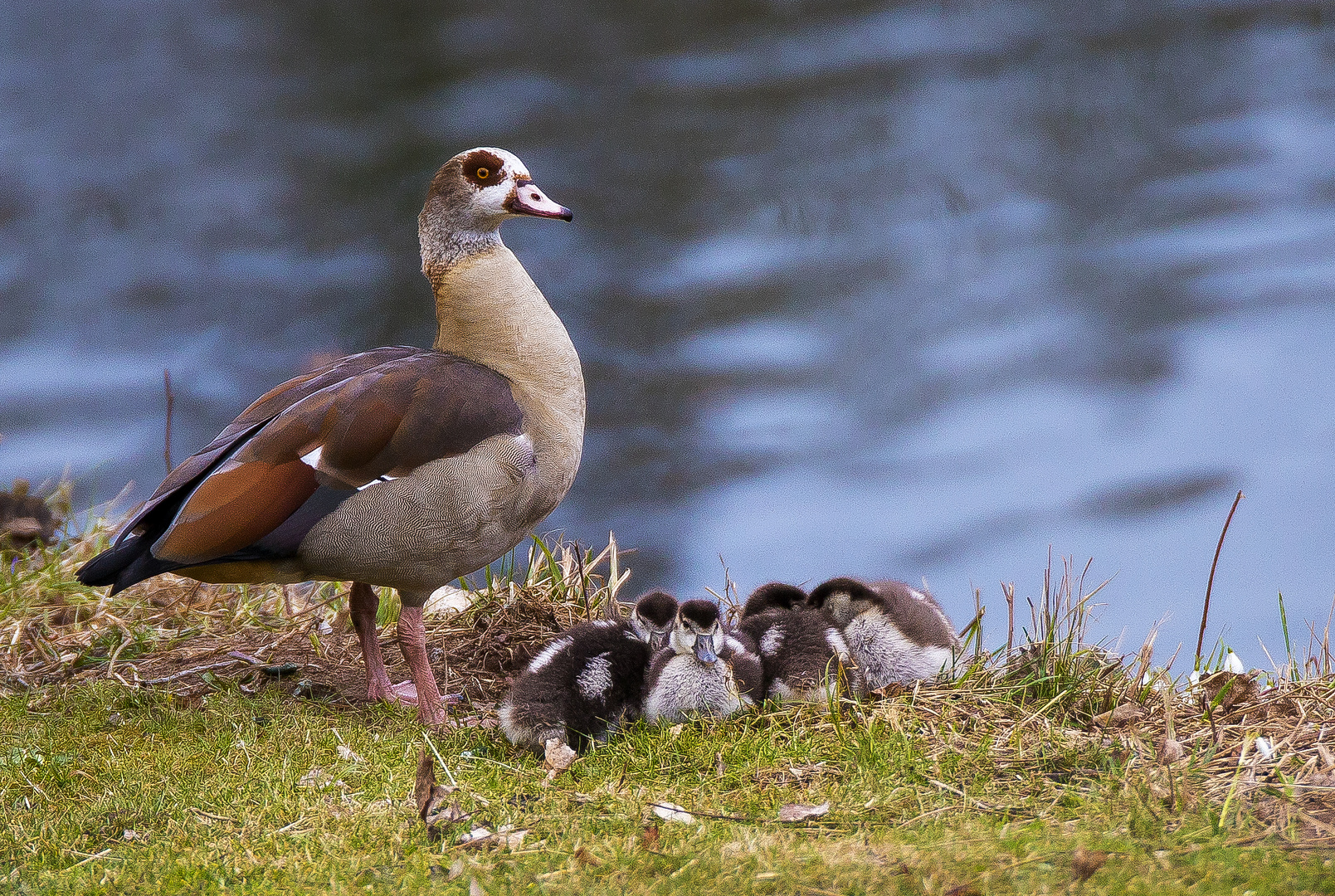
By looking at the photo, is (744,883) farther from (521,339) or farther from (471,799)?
(521,339)

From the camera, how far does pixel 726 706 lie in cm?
359

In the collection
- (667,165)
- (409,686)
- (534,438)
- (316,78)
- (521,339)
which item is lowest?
(409,686)

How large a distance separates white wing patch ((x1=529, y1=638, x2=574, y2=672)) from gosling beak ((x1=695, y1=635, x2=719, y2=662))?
474 mm

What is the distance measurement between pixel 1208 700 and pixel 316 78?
1175 centimetres

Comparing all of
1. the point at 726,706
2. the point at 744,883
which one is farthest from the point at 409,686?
the point at 744,883

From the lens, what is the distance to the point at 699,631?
140 inches

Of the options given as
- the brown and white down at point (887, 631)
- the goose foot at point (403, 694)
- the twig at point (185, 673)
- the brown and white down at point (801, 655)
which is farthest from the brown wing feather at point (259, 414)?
the brown and white down at point (887, 631)

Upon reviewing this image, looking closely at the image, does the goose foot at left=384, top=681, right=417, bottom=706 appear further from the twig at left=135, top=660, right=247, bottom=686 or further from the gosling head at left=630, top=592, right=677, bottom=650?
the gosling head at left=630, top=592, right=677, bottom=650

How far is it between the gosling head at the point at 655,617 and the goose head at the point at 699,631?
0.86 feet

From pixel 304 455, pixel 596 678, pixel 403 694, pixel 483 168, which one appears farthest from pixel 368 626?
pixel 483 168

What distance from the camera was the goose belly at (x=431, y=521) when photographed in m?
3.90

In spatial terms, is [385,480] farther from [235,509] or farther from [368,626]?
[368,626]

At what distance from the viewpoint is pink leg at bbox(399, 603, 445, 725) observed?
13.2 feet

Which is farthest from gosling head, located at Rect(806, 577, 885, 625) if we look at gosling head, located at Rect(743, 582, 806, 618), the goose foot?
the goose foot
